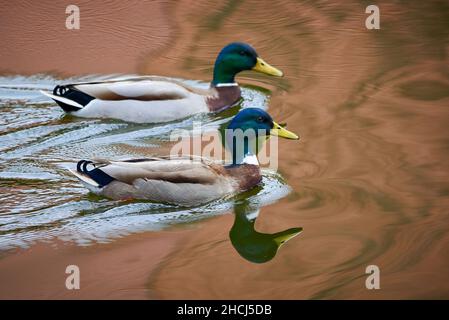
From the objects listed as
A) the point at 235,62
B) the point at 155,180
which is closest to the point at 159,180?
the point at 155,180

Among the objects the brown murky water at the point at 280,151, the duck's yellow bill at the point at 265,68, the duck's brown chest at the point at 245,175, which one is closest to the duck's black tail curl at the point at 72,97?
the brown murky water at the point at 280,151

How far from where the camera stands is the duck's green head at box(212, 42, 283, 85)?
9664 mm

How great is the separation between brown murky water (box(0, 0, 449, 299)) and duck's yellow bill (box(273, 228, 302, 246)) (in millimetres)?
67

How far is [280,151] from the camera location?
8.02 meters

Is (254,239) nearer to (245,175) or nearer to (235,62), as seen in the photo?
(245,175)

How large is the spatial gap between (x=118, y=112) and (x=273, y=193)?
2498 mm

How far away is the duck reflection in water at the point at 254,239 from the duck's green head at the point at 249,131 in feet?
2.51

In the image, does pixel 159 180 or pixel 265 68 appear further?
pixel 265 68

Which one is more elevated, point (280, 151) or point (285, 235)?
point (280, 151)

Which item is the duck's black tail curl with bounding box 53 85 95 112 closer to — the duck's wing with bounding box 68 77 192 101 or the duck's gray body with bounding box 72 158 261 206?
the duck's wing with bounding box 68 77 192 101

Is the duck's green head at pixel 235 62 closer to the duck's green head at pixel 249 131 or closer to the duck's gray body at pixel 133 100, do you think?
the duck's gray body at pixel 133 100

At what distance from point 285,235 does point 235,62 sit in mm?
3563

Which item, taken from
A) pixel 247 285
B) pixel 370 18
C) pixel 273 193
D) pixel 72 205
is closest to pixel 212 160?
Result: pixel 273 193

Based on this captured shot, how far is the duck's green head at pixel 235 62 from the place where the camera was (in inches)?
380
